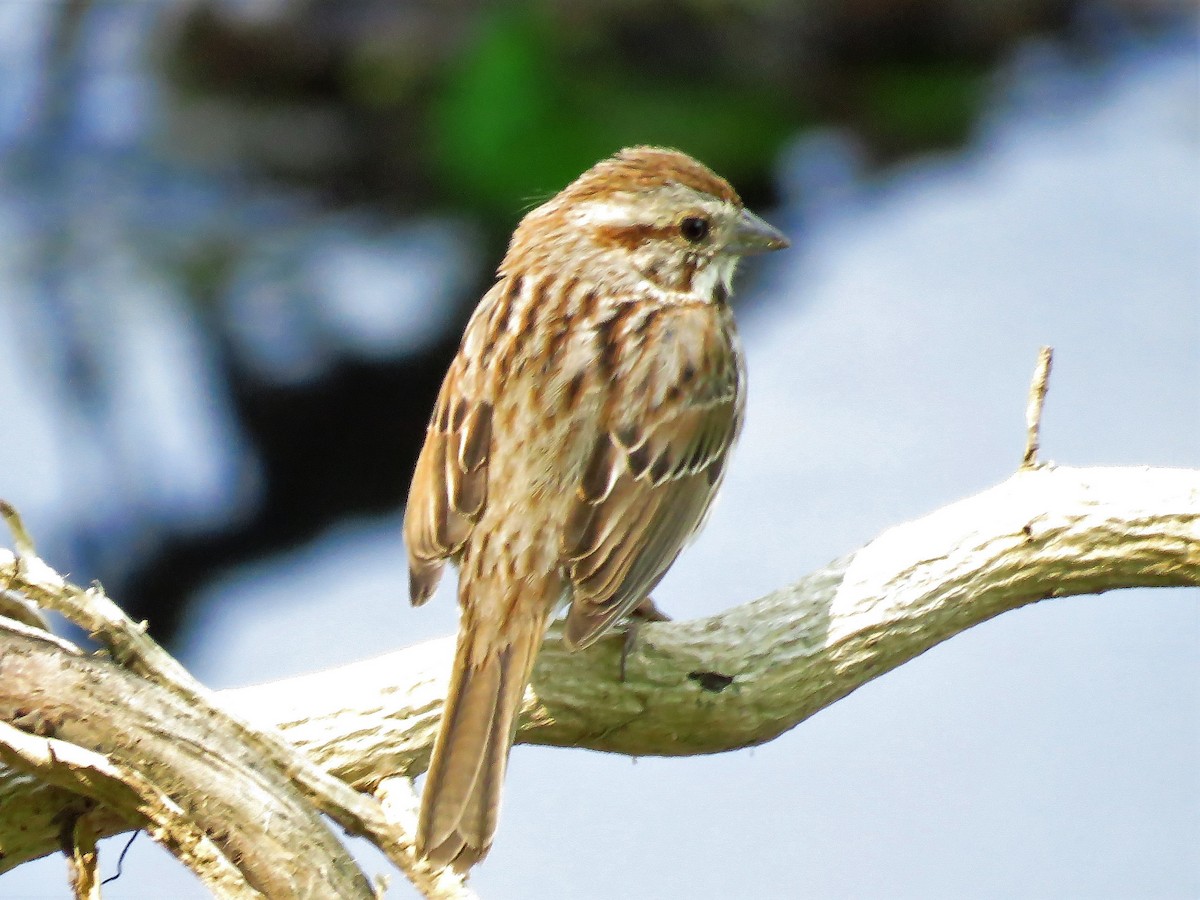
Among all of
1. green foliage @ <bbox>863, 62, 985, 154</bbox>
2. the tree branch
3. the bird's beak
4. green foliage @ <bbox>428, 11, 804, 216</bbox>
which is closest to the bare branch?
the tree branch

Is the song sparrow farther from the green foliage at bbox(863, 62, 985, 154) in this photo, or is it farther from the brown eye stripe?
the green foliage at bbox(863, 62, 985, 154)

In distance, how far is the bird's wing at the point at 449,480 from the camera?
2.52m

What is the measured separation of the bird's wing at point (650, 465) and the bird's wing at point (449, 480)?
15 cm

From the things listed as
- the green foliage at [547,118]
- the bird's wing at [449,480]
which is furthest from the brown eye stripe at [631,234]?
the green foliage at [547,118]

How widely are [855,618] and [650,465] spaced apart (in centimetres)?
40

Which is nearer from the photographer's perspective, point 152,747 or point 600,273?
point 152,747

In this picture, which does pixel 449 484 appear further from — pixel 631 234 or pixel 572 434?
pixel 631 234

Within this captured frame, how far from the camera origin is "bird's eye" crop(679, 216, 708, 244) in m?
2.97

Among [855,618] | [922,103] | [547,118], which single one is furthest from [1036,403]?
[922,103]

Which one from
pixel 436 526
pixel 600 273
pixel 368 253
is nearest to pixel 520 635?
pixel 436 526

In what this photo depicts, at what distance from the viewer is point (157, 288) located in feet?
20.6

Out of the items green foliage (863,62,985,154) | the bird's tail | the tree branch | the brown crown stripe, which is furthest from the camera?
green foliage (863,62,985,154)

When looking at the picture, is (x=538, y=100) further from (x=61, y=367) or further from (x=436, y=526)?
(x=436, y=526)

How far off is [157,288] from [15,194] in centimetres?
83
